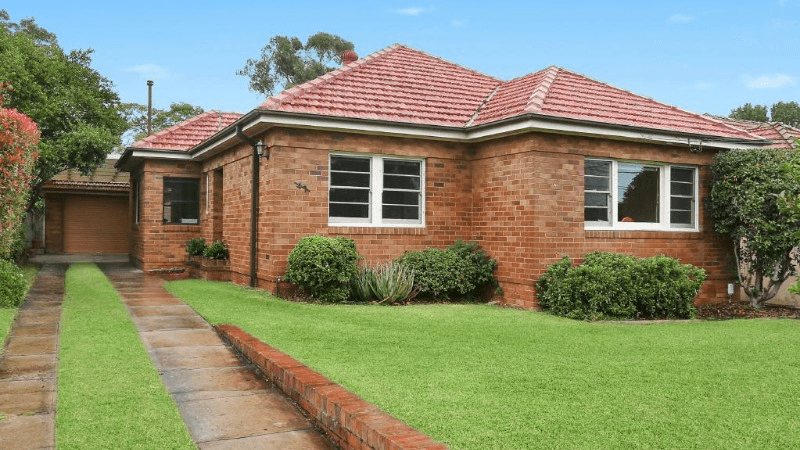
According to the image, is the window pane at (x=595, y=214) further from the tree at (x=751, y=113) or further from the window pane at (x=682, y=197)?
the tree at (x=751, y=113)

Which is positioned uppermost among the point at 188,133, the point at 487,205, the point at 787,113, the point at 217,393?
the point at 787,113

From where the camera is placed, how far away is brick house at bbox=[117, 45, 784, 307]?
10.6m

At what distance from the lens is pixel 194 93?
149ft

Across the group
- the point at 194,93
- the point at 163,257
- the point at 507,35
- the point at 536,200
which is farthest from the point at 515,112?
the point at 194,93

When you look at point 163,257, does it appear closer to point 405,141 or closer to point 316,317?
point 405,141

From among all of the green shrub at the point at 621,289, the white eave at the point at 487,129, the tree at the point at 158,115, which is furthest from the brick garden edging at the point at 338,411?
the tree at the point at 158,115

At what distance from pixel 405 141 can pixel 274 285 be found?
3.42 m

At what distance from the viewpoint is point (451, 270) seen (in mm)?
10961

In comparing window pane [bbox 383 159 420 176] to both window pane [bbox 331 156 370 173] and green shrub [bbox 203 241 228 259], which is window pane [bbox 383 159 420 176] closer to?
window pane [bbox 331 156 370 173]

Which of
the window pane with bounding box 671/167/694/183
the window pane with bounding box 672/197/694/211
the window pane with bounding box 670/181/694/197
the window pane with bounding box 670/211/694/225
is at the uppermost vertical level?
the window pane with bounding box 671/167/694/183

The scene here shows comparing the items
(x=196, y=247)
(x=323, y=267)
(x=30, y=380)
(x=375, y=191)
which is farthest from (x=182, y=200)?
(x=30, y=380)

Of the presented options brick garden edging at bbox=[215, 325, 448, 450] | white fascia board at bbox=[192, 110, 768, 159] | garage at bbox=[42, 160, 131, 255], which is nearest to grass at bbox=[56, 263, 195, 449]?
brick garden edging at bbox=[215, 325, 448, 450]

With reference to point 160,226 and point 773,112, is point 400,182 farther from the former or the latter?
point 773,112

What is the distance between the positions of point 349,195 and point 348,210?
0.27 meters
